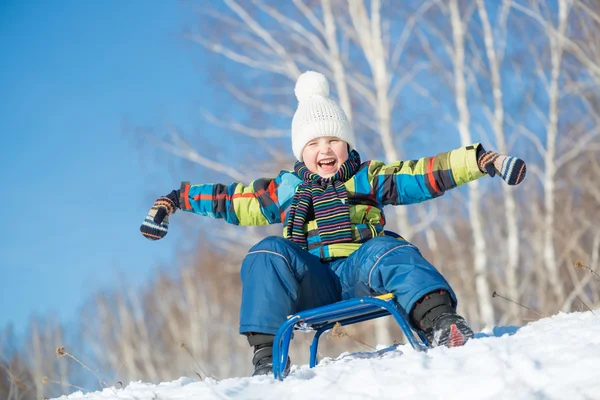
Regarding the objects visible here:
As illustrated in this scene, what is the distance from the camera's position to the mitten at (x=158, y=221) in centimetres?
314

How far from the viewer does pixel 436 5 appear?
9609mm

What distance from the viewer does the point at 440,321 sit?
7.59ft

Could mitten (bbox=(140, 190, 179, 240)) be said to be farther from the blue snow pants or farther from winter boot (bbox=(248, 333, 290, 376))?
winter boot (bbox=(248, 333, 290, 376))

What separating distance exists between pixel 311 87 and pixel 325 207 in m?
1.00

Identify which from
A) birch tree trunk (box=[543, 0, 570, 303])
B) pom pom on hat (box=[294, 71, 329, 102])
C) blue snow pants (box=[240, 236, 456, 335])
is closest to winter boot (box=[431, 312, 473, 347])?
blue snow pants (box=[240, 236, 456, 335])

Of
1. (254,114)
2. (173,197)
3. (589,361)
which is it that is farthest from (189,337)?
(589,361)

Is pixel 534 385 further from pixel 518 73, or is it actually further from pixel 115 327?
pixel 115 327

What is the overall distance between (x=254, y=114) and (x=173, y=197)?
6.46m

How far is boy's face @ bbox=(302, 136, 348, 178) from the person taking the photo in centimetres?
328

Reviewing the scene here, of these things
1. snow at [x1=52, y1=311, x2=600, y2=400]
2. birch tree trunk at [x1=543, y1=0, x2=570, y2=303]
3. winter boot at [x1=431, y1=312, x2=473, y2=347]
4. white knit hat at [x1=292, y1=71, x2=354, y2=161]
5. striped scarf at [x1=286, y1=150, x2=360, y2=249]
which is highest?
birch tree trunk at [x1=543, y1=0, x2=570, y2=303]

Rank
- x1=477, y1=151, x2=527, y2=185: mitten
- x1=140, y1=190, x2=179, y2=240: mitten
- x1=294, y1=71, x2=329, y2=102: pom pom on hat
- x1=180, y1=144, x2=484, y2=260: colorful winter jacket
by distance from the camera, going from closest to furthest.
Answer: x1=477, y1=151, x2=527, y2=185: mitten < x1=180, y1=144, x2=484, y2=260: colorful winter jacket < x1=140, y1=190, x2=179, y2=240: mitten < x1=294, y1=71, x2=329, y2=102: pom pom on hat

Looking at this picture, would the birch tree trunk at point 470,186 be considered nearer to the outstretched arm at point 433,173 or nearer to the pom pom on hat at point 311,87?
the pom pom on hat at point 311,87

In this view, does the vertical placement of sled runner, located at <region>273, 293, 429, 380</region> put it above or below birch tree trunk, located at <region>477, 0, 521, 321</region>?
below

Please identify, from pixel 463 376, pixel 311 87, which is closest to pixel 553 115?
pixel 311 87
